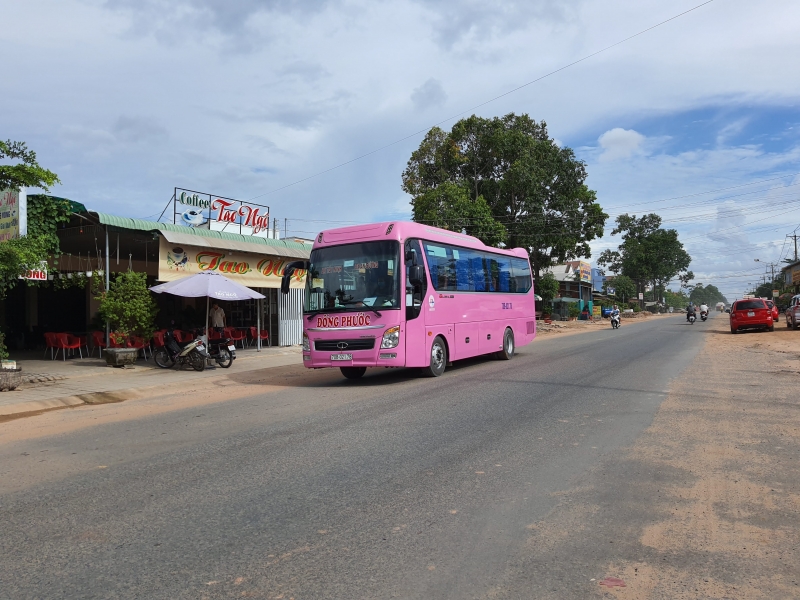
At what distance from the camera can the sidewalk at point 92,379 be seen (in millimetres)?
10789

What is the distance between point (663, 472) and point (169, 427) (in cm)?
607

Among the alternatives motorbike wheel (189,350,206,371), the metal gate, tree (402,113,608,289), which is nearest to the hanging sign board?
the metal gate

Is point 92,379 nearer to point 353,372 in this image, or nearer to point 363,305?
point 353,372

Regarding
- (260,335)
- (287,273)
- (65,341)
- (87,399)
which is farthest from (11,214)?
(260,335)

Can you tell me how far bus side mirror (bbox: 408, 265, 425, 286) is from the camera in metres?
11.2

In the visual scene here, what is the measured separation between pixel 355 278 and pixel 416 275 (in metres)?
1.31

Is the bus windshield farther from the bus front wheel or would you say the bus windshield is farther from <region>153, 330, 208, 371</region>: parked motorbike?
<region>153, 330, 208, 371</region>: parked motorbike

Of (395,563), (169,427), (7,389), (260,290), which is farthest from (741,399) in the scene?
(260,290)

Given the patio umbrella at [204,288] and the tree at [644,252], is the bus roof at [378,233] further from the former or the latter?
the tree at [644,252]

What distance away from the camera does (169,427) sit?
313 inches

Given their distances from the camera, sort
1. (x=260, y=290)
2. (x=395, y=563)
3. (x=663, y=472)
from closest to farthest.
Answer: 1. (x=395, y=563)
2. (x=663, y=472)
3. (x=260, y=290)

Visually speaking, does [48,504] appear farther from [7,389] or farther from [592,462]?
[7,389]

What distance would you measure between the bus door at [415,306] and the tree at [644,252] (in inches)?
3372

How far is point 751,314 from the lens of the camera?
29.1m
